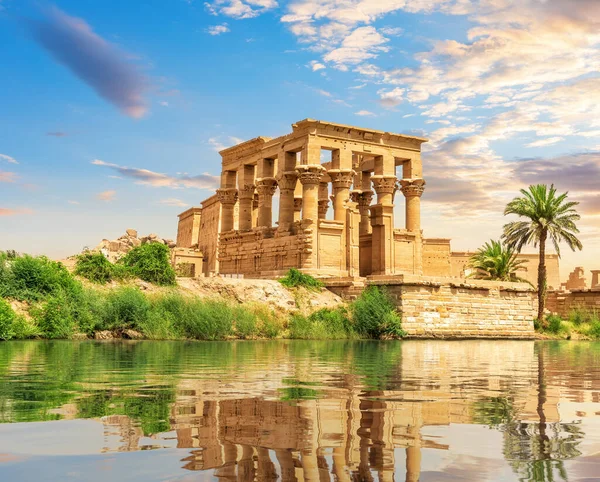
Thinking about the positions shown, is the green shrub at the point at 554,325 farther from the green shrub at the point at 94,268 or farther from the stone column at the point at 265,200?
the green shrub at the point at 94,268

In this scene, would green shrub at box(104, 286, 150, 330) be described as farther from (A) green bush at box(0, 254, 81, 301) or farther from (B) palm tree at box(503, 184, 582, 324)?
(B) palm tree at box(503, 184, 582, 324)

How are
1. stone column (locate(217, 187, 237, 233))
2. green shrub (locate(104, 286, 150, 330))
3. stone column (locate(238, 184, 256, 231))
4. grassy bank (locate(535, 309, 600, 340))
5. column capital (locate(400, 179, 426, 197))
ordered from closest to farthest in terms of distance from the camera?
green shrub (locate(104, 286, 150, 330)) < grassy bank (locate(535, 309, 600, 340)) < column capital (locate(400, 179, 426, 197)) < stone column (locate(238, 184, 256, 231)) < stone column (locate(217, 187, 237, 233))

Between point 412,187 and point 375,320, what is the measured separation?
14.1 m

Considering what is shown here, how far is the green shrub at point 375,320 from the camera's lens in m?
27.6

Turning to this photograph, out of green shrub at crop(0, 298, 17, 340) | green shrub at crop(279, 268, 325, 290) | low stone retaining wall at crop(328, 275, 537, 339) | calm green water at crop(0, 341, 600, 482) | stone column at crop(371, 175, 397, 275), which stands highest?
stone column at crop(371, 175, 397, 275)

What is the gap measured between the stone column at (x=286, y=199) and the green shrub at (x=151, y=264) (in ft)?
37.6

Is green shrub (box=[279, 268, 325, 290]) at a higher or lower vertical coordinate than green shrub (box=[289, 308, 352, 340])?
higher

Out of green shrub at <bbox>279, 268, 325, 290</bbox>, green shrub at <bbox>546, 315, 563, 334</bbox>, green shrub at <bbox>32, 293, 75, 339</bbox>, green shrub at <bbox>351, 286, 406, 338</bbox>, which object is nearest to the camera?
green shrub at <bbox>32, 293, 75, 339</bbox>

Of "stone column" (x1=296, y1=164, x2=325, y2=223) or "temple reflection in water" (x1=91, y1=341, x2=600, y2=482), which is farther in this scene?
"stone column" (x1=296, y1=164, x2=325, y2=223)

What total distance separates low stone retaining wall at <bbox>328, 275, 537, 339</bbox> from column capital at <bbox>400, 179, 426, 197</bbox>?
8331 millimetres

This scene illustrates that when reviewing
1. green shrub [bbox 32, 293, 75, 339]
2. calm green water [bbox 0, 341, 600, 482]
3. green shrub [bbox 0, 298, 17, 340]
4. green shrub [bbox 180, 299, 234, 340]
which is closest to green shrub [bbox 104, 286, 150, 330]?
green shrub [bbox 32, 293, 75, 339]

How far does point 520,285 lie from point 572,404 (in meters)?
29.3

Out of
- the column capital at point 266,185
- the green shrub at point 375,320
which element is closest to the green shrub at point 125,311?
the green shrub at point 375,320

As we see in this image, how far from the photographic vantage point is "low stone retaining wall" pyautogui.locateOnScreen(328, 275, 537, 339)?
94.9ft
